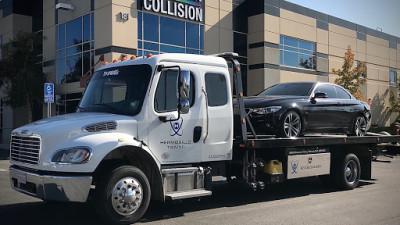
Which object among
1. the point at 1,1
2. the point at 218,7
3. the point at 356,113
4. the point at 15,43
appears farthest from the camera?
the point at 1,1

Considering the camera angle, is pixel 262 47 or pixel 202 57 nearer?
pixel 202 57

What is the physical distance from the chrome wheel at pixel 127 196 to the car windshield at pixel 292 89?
Result: 4.90 meters

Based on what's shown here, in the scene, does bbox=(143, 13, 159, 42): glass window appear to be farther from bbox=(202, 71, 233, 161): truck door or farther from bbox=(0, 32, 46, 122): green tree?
bbox=(202, 71, 233, 161): truck door

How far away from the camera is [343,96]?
10.2 meters

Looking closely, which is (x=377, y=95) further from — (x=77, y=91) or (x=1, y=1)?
(x=1, y=1)

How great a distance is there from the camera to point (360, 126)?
10.3 m

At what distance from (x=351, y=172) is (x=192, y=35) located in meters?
16.8

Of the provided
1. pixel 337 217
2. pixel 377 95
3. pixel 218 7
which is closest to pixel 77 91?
pixel 218 7

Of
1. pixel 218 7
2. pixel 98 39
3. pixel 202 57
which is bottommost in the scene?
pixel 202 57

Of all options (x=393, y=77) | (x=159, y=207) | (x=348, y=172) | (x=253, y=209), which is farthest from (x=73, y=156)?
(x=393, y=77)

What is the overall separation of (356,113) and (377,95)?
32565 mm

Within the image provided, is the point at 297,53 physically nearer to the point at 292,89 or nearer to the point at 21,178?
the point at 292,89

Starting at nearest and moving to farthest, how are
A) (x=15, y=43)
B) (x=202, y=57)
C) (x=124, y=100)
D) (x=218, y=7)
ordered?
(x=124, y=100)
(x=202, y=57)
(x=15, y=43)
(x=218, y=7)

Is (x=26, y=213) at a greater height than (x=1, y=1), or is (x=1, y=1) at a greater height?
(x=1, y=1)
